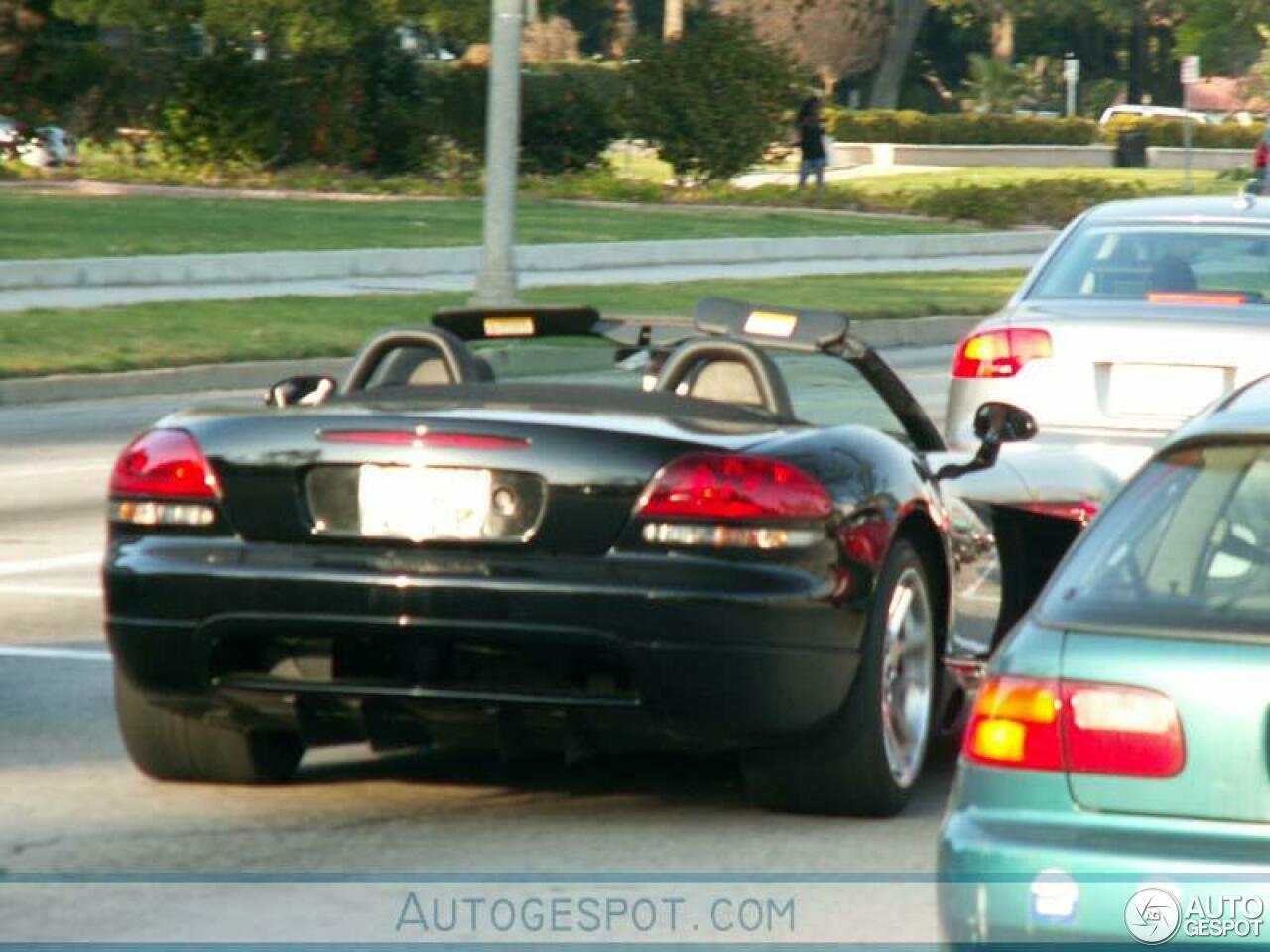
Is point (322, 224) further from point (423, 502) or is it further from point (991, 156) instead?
point (991, 156)

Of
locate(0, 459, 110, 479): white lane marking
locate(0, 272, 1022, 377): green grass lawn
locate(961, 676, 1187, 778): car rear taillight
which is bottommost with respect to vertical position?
locate(0, 272, 1022, 377): green grass lawn

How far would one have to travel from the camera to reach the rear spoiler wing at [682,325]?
7.50 m

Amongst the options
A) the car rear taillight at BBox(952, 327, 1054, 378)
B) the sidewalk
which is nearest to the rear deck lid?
the car rear taillight at BBox(952, 327, 1054, 378)

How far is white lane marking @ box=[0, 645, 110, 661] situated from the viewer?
9289 mm

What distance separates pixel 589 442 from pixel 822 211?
38.9 m

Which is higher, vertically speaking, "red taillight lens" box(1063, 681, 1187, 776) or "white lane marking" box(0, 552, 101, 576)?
"red taillight lens" box(1063, 681, 1187, 776)

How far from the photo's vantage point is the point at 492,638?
6480mm

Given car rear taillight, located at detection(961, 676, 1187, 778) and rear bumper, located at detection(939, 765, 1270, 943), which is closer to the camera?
rear bumper, located at detection(939, 765, 1270, 943)

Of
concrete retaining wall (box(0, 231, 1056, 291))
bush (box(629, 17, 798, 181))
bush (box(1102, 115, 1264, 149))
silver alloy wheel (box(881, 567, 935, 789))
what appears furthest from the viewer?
bush (box(1102, 115, 1264, 149))

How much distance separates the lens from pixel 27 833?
22.0 ft

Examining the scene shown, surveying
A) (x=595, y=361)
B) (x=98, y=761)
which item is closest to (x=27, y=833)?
(x=98, y=761)

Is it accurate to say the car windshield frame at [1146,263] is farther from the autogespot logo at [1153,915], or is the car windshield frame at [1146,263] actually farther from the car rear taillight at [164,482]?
the autogespot logo at [1153,915]

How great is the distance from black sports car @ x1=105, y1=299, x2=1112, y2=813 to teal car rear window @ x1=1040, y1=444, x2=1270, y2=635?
1.99 metres

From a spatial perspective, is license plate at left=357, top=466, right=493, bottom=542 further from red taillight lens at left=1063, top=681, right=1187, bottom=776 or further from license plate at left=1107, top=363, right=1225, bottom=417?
license plate at left=1107, top=363, right=1225, bottom=417
